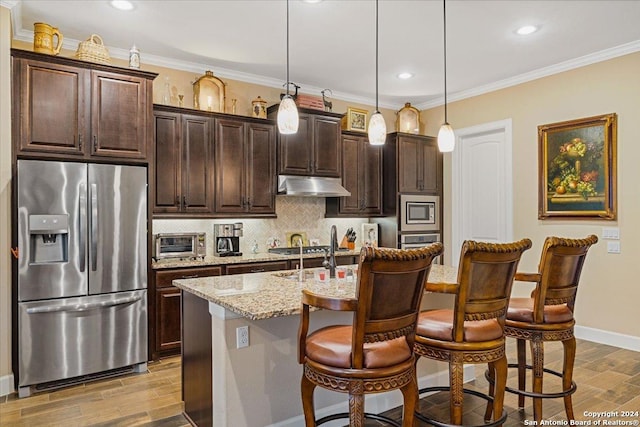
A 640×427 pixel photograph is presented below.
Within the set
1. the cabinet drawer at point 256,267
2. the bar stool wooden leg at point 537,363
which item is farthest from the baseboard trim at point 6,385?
the bar stool wooden leg at point 537,363

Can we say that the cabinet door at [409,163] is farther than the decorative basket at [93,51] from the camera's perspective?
Yes

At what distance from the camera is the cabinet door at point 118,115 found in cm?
359

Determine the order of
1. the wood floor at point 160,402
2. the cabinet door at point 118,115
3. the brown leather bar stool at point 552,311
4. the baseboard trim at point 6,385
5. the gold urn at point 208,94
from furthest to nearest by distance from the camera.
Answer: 1. the gold urn at point 208,94
2. the cabinet door at point 118,115
3. the baseboard trim at point 6,385
4. the wood floor at point 160,402
5. the brown leather bar stool at point 552,311

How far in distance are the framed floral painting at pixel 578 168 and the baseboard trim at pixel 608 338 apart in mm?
1180

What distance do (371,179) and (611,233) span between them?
9.05 feet

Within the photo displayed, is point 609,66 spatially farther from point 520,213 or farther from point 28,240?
point 28,240

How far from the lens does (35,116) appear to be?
3.35 meters

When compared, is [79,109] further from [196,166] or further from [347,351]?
[347,351]

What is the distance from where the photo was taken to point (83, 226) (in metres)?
3.45

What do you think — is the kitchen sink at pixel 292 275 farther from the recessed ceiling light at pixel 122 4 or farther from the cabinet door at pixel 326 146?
the recessed ceiling light at pixel 122 4

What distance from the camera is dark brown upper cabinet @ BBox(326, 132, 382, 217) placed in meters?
5.62

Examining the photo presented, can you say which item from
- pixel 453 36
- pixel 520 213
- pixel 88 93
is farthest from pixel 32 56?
pixel 520 213

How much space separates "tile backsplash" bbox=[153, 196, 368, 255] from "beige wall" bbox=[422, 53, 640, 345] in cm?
216

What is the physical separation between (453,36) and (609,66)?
175 centimetres
